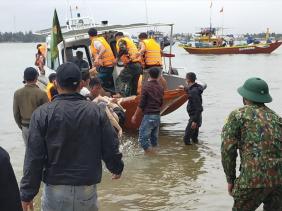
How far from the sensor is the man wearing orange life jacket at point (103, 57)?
1045cm

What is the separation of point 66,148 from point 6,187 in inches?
51.7

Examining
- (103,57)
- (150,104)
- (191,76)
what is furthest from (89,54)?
(150,104)

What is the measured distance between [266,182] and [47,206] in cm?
168

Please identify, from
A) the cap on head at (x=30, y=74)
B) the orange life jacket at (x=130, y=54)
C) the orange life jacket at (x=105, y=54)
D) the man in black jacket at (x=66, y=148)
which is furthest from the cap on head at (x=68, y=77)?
the orange life jacket at (x=130, y=54)

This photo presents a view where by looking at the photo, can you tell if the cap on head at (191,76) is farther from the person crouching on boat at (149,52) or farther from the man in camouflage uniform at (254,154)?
the man in camouflage uniform at (254,154)

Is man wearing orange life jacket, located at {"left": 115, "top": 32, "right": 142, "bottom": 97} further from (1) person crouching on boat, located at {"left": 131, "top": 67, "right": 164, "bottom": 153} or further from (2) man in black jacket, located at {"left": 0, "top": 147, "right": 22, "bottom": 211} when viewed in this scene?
(2) man in black jacket, located at {"left": 0, "top": 147, "right": 22, "bottom": 211}

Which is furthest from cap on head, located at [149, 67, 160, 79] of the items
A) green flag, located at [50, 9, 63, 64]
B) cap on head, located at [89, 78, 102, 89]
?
cap on head, located at [89, 78, 102, 89]

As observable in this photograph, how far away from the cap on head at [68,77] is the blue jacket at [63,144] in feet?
0.27

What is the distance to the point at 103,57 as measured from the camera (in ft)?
35.4

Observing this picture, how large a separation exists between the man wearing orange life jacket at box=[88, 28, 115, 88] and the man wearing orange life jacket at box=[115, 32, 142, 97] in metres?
0.25

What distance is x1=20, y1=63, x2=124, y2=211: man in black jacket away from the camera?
11.6 ft

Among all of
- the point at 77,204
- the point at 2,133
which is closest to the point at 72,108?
the point at 77,204

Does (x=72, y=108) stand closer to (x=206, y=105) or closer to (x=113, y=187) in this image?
(x=113, y=187)

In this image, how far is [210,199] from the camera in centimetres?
666
